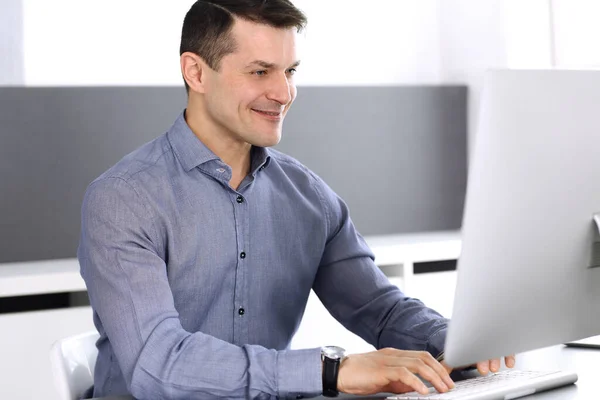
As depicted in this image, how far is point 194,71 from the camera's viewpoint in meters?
1.90

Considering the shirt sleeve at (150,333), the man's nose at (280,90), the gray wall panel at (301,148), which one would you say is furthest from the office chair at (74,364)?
the gray wall panel at (301,148)

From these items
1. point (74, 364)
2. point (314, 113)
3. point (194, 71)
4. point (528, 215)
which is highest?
point (194, 71)

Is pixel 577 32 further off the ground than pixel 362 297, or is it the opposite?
pixel 577 32

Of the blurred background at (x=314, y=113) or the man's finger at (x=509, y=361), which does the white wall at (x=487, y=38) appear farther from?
the man's finger at (x=509, y=361)

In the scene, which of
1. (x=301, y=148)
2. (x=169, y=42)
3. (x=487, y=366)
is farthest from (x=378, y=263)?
(x=487, y=366)

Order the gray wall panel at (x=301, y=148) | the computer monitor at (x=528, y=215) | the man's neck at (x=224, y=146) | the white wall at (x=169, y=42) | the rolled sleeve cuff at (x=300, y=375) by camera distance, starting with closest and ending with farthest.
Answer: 1. the computer monitor at (x=528, y=215)
2. the rolled sleeve cuff at (x=300, y=375)
3. the man's neck at (x=224, y=146)
4. the gray wall panel at (x=301, y=148)
5. the white wall at (x=169, y=42)

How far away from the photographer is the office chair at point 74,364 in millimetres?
1634

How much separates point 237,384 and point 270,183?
67 centimetres

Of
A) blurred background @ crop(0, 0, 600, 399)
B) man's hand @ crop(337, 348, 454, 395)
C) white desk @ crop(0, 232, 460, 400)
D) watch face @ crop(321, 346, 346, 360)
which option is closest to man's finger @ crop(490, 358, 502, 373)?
man's hand @ crop(337, 348, 454, 395)

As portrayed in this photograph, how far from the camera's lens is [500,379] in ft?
4.43

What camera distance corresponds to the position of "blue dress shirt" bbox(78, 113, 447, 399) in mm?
1403

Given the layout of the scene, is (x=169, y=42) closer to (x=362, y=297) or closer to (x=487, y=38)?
(x=487, y=38)

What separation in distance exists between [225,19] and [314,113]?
5.76 ft

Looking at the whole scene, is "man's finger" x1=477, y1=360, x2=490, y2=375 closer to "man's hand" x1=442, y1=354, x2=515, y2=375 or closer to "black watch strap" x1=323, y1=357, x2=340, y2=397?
"man's hand" x1=442, y1=354, x2=515, y2=375
